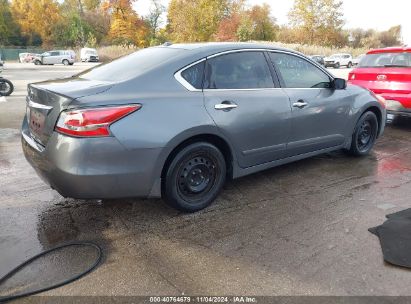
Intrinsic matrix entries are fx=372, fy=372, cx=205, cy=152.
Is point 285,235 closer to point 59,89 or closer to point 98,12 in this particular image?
point 59,89

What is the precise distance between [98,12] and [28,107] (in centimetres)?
7457

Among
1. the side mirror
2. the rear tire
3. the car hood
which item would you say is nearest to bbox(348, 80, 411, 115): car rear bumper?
the side mirror

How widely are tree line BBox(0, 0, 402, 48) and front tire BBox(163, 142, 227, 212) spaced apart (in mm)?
51096

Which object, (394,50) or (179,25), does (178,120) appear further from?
(179,25)

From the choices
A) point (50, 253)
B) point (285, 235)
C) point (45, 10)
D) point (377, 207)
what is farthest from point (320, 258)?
point (45, 10)

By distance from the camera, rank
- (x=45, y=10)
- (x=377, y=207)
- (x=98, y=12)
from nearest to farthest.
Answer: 1. (x=377, y=207)
2. (x=45, y=10)
3. (x=98, y=12)

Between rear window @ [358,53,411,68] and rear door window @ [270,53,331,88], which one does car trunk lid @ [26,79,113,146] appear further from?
rear window @ [358,53,411,68]

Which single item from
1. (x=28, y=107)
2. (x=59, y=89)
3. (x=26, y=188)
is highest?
(x=59, y=89)

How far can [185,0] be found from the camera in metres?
57.6

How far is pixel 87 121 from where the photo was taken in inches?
116

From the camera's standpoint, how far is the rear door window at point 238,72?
3.69 meters

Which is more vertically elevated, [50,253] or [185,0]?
[185,0]

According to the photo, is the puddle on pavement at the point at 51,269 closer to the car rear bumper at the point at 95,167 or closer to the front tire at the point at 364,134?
the car rear bumper at the point at 95,167

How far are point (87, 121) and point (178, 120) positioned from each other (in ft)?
2.58
